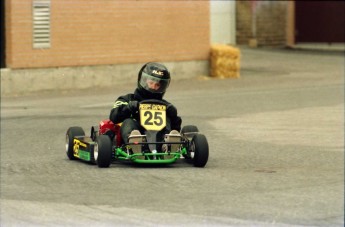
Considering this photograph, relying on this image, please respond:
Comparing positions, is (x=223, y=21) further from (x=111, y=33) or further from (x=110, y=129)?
(x=110, y=129)

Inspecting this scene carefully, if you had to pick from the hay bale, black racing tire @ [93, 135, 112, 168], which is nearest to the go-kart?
black racing tire @ [93, 135, 112, 168]

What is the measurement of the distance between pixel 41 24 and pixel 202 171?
12.9 meters

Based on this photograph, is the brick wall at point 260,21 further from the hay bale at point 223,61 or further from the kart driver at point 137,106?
the kart driver at point 137,106

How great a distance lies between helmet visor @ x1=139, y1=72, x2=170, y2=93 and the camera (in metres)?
11.3

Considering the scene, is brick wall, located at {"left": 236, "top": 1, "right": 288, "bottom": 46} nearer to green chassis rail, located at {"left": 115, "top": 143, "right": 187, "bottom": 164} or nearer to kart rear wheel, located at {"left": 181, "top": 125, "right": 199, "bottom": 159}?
kart rear wheel, located at {"left": 181, "top": 125, "right": 199, "bottom": 159}

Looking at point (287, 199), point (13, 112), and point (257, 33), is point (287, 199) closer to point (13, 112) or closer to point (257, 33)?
point (13, 112)

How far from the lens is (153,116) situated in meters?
11.7

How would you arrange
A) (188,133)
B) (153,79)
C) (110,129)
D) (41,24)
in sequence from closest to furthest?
1. (153,79)
2. (110,129)
3. (188,133)
4. (41,24)

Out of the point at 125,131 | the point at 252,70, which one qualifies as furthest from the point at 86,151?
the point at 252,70

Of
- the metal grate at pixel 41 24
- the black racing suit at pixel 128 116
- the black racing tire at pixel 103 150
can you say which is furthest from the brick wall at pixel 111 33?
the black racing tire at pixel 103 150

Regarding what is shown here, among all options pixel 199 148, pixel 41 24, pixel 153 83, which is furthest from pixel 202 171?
pixel 41 24

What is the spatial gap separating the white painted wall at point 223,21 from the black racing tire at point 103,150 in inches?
971

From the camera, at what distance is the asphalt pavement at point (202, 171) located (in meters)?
9.13

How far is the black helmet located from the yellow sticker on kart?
4.4 inches
